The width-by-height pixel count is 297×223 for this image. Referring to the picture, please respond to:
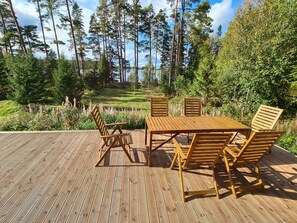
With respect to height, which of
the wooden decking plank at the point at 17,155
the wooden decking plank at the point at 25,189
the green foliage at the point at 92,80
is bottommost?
the wooden decking plank at the point at 17,155

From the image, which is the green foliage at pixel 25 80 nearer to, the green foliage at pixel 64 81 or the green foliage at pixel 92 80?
the green foliage at pixel 64 81

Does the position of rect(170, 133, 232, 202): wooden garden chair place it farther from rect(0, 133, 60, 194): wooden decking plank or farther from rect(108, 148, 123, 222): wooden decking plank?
rect(0, 133, 60, 194): wooden decking plank

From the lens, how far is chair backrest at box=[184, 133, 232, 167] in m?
2.09

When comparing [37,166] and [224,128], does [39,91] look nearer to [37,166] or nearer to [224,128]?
[37,166]

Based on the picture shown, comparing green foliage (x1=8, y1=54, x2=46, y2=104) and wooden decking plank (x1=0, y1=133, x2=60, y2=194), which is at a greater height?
green foliage (x1=8, y1=54, x2=46, y2=104)

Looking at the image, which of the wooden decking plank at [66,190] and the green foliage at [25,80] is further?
the green foliage at [25,80]

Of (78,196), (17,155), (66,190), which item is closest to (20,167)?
(17,155)

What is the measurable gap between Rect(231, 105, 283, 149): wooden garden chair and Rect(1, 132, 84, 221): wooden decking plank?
3.79 meters

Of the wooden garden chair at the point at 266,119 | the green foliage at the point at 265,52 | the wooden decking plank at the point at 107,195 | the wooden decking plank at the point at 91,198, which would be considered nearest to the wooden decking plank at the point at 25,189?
the wooden decking plank at the point at 91,198

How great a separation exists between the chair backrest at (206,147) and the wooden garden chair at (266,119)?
5.13 ft

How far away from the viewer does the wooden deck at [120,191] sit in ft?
6.53

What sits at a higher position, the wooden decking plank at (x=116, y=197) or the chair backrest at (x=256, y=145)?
the chair backrest at (x=256, y=145)

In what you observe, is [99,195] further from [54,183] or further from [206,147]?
[206,147]

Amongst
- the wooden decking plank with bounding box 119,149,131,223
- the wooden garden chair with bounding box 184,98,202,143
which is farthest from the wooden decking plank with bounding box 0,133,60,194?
the wooden garden chair with bounding box 184,98,202,143
